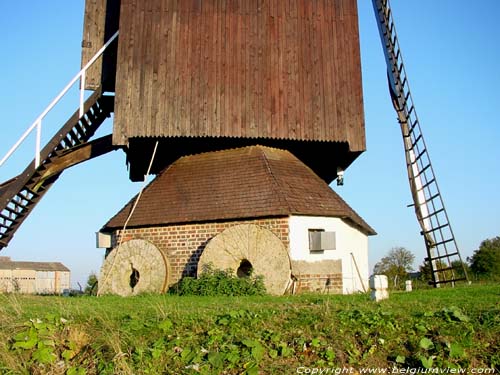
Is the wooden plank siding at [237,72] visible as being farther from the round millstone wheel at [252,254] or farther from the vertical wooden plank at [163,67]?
the round millstone wheel at [252,254]

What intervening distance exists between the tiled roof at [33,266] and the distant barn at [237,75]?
35.3m

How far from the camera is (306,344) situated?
652cm

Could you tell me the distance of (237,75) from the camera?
1463 centimetres

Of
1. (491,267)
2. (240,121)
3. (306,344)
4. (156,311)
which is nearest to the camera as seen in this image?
(306,344)

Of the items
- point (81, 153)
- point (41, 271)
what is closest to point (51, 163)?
point (81, 153)

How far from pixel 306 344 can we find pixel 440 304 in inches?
88.2

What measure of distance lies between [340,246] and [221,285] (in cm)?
344

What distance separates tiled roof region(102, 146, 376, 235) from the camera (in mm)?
13555

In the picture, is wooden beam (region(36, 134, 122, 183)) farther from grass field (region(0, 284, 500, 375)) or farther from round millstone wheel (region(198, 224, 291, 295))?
grass field (region(0, 284, 500, 375))

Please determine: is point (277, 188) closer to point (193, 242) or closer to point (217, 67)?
point (193, 242)

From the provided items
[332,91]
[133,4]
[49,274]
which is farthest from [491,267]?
[49,274]

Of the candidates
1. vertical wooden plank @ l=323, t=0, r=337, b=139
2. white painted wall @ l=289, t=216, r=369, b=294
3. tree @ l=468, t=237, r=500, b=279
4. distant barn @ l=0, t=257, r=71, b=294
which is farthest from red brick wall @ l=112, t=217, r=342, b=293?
distant barn @ l=0, t=257, r=71, b=294

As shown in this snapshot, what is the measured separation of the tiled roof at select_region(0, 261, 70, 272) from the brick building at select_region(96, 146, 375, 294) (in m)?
34.9

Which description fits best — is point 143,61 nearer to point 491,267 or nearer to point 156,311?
point 156,311
